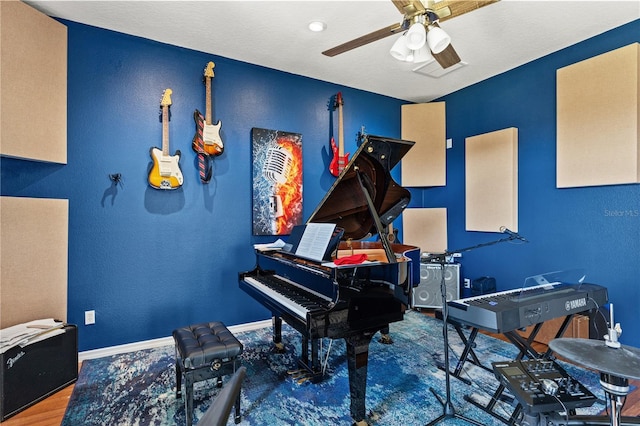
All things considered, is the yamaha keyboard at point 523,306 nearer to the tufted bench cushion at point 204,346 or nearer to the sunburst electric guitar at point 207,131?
the tufted bench cushion at point 204,346

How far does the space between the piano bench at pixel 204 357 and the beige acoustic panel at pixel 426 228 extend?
310cm

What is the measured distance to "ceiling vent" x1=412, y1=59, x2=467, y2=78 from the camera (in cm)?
352

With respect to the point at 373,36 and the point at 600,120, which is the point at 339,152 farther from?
the point at 600,120

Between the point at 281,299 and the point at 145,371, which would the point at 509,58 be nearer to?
the point at 281,299

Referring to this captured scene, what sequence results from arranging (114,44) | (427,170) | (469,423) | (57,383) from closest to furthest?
1. (469,423)
2. (57,383)
3. (114,44)
4. (427,170)

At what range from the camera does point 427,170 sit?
444cm

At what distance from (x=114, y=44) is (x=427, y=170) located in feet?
12.3

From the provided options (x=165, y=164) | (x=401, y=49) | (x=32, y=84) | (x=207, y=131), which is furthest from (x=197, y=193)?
(x=401, y=49)

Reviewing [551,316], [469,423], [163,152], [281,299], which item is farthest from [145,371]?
[551,316]

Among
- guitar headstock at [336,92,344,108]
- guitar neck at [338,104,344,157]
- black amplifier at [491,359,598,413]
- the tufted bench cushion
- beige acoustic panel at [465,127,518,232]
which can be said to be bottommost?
the tufted bench cushion

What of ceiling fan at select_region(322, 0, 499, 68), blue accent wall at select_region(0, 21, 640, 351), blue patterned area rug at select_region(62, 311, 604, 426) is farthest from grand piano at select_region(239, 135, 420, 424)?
blue accent wall at select_region(0, 21, 640, 351)

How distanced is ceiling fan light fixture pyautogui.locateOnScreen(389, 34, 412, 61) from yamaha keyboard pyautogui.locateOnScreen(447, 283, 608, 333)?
1.72 metres

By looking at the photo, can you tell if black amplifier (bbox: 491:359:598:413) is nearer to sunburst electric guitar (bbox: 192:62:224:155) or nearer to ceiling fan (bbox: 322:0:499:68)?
ceiling fan (bbox: 322:0:499:68)

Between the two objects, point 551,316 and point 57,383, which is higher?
point 551,316
